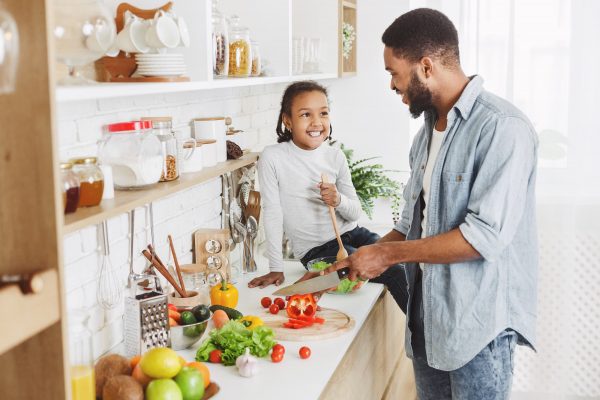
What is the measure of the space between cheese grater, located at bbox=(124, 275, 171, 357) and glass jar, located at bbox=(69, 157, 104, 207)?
38cm

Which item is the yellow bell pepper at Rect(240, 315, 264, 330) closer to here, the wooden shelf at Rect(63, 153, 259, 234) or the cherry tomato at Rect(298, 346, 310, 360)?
the cherry tomato at Rect(298, 346, 310, 360)

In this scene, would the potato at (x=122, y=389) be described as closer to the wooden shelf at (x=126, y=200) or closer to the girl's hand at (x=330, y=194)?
the wooden shelf at (x=126, y=200)

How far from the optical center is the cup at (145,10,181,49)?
172cm

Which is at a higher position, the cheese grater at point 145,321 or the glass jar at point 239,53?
the glass jar at point 239,53

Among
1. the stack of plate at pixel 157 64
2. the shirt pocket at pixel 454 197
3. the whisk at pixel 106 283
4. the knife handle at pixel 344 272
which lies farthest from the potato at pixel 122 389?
the shirt pocket at pixel 454 197

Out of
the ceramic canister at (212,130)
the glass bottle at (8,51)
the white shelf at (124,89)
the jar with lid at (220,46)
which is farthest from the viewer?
the ceramic canister at (212,130)

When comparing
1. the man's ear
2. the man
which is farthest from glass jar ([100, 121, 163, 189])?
the man's ear

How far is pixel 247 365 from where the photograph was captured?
186cm

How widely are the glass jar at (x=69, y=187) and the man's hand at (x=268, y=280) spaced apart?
4.13 feet

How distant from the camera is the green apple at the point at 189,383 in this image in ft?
5.48

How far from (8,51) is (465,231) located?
1.32 m

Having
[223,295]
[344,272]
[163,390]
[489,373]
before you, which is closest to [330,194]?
[344,272]

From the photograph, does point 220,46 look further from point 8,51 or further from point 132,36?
point 8,51

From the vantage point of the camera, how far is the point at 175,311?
2098mm
